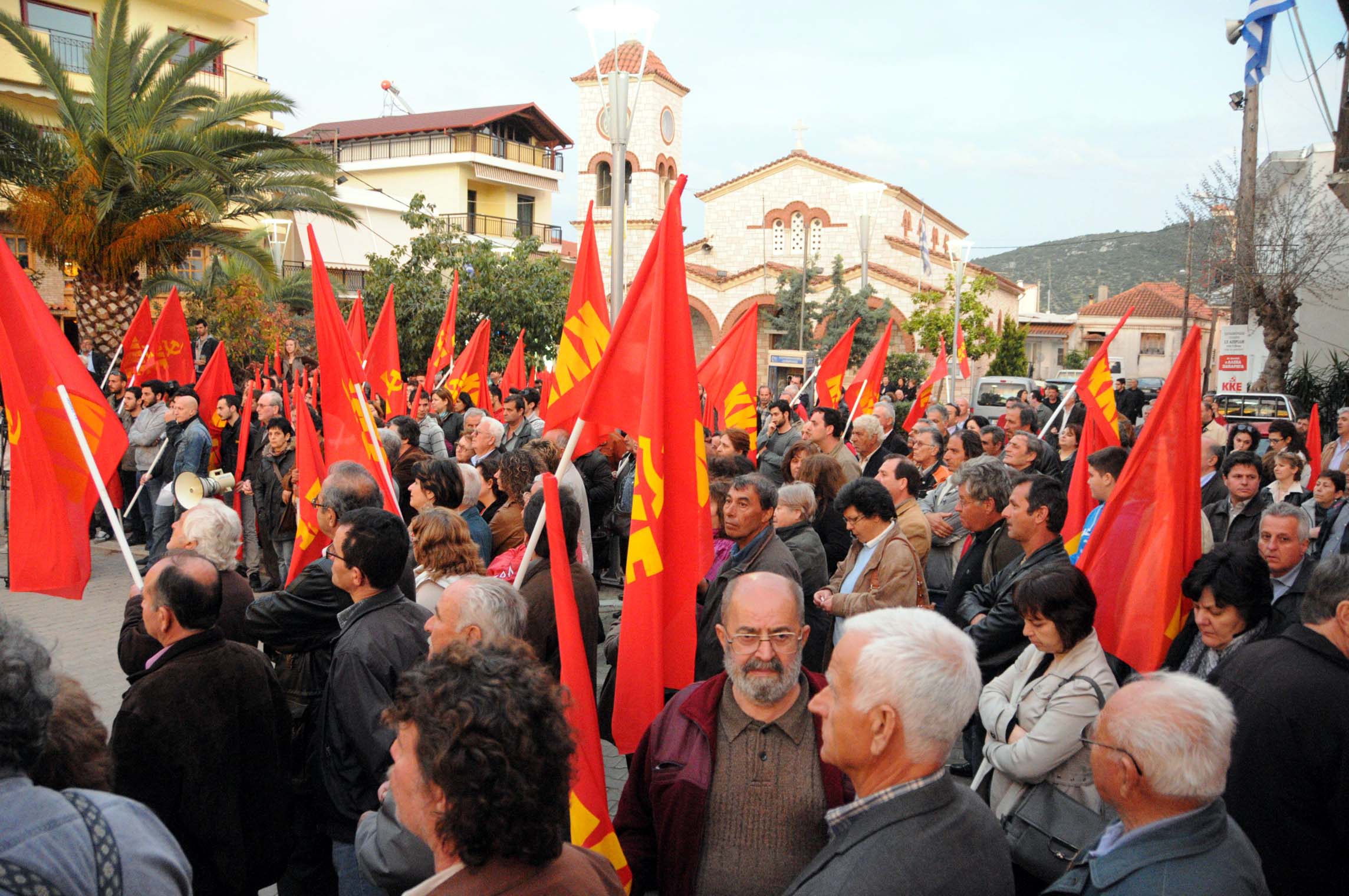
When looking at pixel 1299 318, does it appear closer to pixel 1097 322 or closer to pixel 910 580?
pixel 910 580

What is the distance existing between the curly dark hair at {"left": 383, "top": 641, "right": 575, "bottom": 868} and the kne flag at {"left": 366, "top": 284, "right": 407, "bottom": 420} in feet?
30.7

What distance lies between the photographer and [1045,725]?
3.19m

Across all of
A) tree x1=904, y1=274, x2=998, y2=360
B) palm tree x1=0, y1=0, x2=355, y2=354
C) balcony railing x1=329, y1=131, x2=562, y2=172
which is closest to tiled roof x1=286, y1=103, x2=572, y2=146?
balcony railing x1=329, y1=131, x2=562, y2=172

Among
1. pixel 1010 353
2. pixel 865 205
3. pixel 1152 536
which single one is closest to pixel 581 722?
pixel 1152 536

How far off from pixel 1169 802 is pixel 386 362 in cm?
1001

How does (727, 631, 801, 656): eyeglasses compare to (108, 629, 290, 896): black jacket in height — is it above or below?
above

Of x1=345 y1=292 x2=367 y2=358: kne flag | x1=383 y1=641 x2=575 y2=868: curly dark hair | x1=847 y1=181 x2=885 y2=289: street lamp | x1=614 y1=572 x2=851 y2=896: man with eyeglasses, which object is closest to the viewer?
x1=383 y1=641 x2=575 y2=868: curly dark hair

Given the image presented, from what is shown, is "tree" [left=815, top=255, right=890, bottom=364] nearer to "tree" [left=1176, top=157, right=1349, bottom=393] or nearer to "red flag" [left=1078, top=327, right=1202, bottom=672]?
"tree" [left=1176, top=157, right=1349, bottom=393]

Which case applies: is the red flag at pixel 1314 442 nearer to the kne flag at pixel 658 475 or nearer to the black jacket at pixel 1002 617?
the black jacket at pixel 1002 617

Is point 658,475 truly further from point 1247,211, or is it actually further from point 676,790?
point 1247,211

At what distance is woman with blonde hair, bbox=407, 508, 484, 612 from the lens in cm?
409

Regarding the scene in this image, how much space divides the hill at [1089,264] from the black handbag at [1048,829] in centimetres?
9970

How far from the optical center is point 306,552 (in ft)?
18.3

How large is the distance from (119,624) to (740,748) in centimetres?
708
